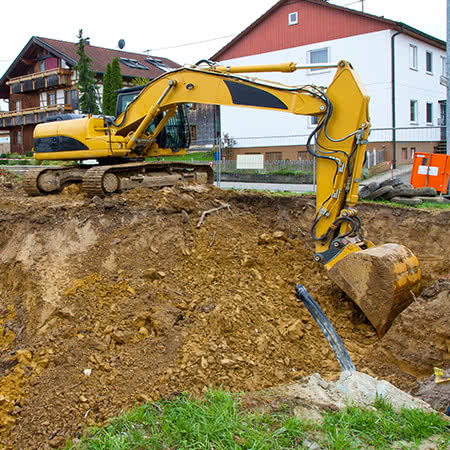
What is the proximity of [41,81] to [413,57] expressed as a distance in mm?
26043

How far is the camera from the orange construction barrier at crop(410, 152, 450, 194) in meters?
12.2

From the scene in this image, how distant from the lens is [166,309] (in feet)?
18.3

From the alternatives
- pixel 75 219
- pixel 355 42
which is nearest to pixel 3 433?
pixel 75 219

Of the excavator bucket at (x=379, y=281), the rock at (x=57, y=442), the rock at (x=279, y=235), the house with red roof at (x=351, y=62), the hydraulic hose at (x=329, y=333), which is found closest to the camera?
the rock at (x=57, y=442)

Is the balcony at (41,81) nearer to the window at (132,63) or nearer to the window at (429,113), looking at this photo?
the window at (132,63)

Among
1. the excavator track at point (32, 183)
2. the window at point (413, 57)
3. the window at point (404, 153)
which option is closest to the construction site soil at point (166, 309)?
the excavator track at point (32, 183)

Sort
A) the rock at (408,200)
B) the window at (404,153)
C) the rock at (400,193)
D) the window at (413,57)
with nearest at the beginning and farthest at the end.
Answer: the rock at (408,200), the rock at (400,193), the window at (404,153), the window at (413,57)

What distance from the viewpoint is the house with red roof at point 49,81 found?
119 feet

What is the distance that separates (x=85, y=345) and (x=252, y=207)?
4.77 meters

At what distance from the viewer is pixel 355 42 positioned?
75.3 ft

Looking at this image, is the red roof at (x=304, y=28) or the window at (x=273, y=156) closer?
the red roof at (x=304, y=28)

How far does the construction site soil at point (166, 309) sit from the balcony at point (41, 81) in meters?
30.5

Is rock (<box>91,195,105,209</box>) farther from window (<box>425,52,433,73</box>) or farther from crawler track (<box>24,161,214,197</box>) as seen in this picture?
window (<box>425,52,433,73</box>)

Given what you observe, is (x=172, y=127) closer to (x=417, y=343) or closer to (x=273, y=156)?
(x=417, y=343)
